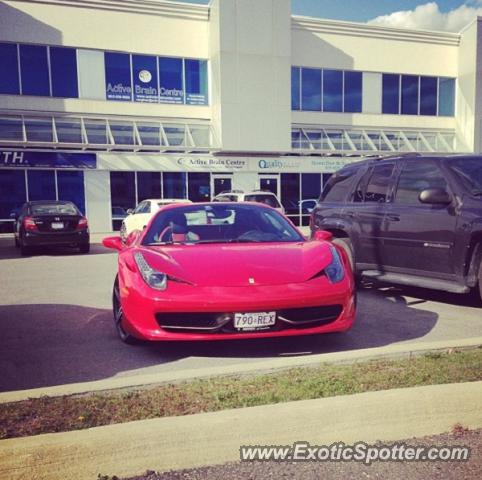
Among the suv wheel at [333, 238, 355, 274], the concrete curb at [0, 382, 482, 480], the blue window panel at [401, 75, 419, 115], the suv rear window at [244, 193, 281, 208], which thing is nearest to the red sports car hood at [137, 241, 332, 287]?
the concrete curb at [0, 382, 482, 480]

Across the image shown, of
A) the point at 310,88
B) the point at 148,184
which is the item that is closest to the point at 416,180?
the point at 148,184

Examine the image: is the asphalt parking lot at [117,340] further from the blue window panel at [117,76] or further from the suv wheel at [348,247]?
the blue window panel at [117,76]

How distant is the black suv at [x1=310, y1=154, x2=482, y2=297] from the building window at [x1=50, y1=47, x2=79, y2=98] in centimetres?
2104

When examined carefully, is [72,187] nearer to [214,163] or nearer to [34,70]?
[34,70]

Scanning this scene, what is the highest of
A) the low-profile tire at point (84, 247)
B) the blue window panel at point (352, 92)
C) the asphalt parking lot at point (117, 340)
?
the blue window panel at point (352, 92)

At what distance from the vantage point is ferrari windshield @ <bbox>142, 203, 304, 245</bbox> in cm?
554

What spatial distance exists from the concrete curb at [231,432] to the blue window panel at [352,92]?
29.1 meters

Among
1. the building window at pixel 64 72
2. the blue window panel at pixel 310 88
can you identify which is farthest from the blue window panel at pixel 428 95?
the building window at pixel 64 72

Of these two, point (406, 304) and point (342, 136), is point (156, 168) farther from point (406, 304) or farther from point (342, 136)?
point (406, 304)

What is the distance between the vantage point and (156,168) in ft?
85.3

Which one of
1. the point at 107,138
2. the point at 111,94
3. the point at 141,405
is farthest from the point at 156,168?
the point at 141,405

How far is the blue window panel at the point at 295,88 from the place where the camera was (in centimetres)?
2927

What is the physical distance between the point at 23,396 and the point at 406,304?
5.09m

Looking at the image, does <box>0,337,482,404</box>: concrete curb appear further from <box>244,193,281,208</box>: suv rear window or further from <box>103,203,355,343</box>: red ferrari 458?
<box>244,193,281,208</box>: suv rear window
